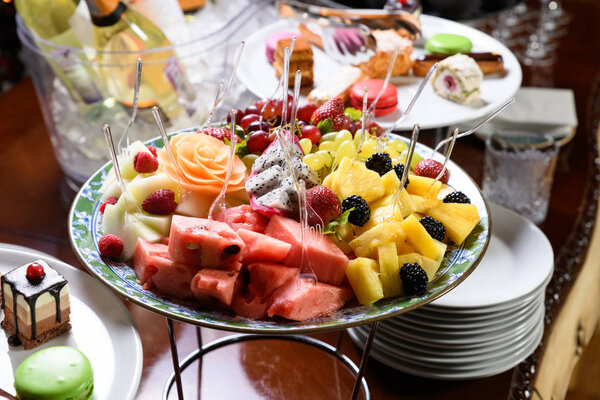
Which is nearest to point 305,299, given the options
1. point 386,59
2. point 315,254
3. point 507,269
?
point 315,254

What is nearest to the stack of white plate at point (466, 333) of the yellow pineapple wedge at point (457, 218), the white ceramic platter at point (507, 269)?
the white ceramic platter at point (507, 269)

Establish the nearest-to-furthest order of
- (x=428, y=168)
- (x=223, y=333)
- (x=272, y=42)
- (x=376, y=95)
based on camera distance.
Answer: (x=428, y=168) → (x=223, y=333) → (x=376, y=95) → (x=272, y=42)

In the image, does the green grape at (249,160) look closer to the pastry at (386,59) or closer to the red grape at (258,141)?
the red grape at (258,141)

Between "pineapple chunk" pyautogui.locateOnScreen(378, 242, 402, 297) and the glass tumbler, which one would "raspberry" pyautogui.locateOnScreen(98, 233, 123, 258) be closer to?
"pineapple chunk" pyautogui.locateOnScreen(378, 242, 402, 297)

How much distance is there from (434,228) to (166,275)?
0.40 metres

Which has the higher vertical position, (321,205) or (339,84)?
(321,205)

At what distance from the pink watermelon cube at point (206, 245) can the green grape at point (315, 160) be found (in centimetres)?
21

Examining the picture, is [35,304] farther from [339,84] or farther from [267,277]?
[339,84]

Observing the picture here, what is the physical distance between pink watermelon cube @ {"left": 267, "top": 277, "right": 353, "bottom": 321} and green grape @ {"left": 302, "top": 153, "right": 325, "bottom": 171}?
228 mm

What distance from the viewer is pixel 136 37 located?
60.3 inches

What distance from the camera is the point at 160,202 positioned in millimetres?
992

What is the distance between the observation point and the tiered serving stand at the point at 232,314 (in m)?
0.84

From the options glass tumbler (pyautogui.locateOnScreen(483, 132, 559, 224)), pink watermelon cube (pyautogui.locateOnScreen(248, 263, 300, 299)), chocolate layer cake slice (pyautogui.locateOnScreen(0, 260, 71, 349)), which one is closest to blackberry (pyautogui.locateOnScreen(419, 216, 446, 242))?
pink watermelon cube (pyautogui.locateOnScreen(248, 263, 300, 299))

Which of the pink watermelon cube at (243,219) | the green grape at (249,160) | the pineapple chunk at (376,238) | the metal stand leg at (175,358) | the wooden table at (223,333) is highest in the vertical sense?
the green grape at (249,160)
